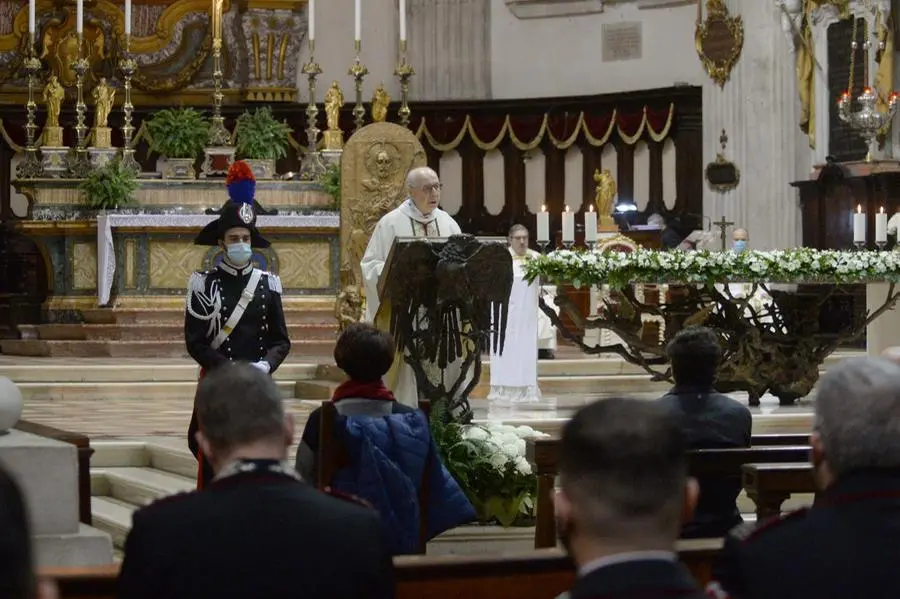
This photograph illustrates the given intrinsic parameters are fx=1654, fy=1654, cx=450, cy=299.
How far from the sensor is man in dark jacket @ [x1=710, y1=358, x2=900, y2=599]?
8.73 ft

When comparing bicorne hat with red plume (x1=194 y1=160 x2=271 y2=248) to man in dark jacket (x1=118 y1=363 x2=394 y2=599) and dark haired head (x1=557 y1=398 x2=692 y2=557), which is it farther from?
dark haired head (x1=557 y1=398 x2=692 y2=557)

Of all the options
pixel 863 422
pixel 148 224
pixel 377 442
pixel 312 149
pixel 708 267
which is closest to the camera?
pixel 863 422

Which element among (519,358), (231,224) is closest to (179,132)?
(519,358)

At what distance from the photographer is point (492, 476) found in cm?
766

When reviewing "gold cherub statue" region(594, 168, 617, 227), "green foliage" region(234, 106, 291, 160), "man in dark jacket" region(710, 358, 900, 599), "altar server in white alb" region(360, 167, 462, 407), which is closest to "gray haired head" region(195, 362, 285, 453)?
"man in dark jacket" region(710, 358, 900, 599)

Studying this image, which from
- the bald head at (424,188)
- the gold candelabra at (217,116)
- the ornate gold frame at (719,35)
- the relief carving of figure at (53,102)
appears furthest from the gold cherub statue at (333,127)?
the bald head at (424,188)

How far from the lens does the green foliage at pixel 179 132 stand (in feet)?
53.2

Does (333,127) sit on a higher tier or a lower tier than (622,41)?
lower

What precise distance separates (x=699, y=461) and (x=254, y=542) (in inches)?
103

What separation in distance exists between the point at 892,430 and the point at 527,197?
19564 millimetres

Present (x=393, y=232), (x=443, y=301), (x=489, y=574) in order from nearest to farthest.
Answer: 1. (x=489, y=574)
2. (x=443, y=301)
3. (x=393, y=232)

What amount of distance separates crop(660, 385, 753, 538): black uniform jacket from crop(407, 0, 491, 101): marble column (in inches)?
682

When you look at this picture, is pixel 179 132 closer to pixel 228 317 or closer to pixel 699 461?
pixel 228 317

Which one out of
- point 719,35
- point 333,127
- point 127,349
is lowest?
point 127,349
